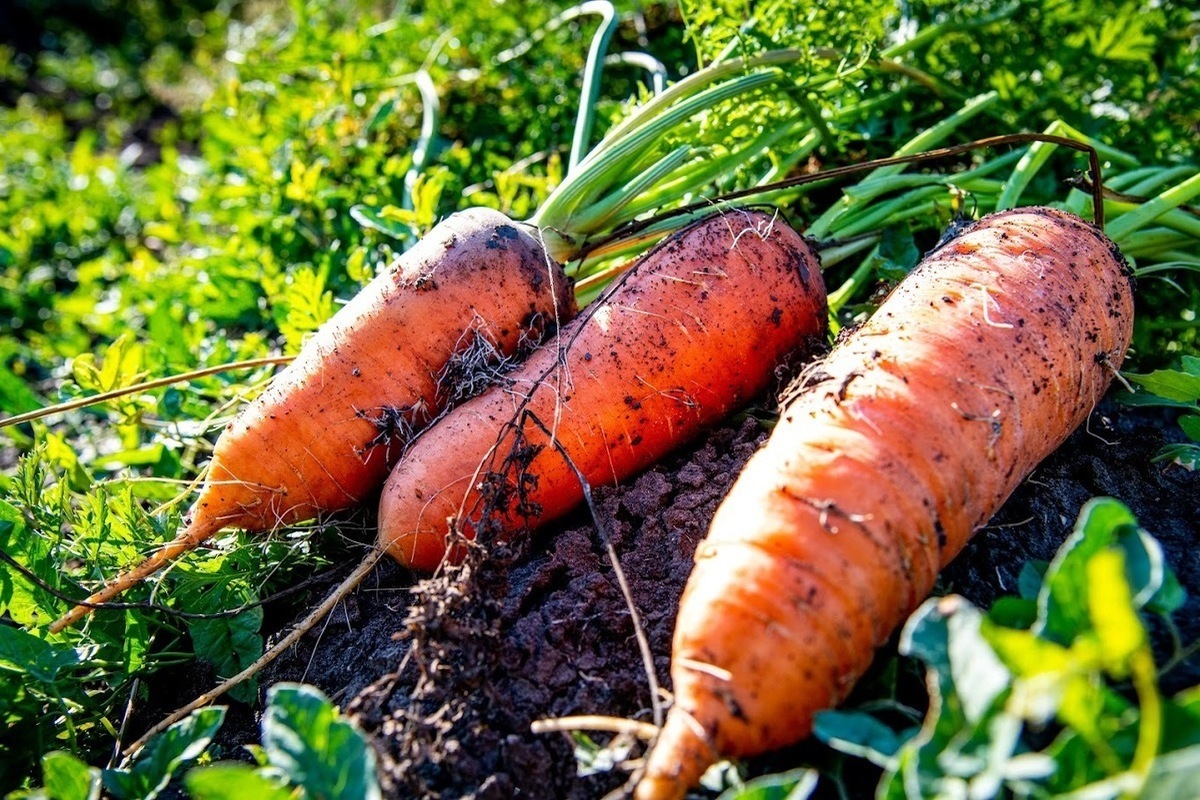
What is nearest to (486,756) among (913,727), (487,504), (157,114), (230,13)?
(487,504)

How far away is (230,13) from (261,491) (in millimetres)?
6666

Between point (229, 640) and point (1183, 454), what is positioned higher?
point (229, 640)

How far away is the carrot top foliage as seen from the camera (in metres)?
1.87

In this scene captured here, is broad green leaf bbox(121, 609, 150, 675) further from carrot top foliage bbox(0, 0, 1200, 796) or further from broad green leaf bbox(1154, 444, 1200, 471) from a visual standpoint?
broad green leaf bbox(1154, 444, 1200, 471)

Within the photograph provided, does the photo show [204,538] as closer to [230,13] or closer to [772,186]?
[772,186]

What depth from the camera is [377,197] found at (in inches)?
113

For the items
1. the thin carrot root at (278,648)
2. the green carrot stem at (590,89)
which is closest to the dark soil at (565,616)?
the thin carrot root at (278,648)

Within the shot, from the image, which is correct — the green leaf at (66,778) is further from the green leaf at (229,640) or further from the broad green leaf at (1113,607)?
the broad green leaf at (1113,607)

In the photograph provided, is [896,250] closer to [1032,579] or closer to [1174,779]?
[1032,579]

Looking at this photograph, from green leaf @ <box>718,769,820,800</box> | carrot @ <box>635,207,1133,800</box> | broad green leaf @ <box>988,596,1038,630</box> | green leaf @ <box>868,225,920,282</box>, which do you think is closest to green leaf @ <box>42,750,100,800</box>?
carrot @ <box>635,207,1133,800</box>

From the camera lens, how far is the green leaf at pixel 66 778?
50.9 inches

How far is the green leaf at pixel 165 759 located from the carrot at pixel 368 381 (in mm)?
688

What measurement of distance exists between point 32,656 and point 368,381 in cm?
86

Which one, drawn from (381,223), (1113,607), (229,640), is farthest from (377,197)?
(1113,607)
